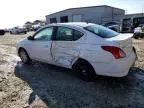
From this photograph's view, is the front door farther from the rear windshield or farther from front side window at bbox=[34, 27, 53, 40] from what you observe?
the rear windshield

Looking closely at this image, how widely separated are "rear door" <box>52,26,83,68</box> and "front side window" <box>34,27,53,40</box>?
0.37 meters

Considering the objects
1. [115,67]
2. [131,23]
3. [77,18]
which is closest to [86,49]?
[115,67]

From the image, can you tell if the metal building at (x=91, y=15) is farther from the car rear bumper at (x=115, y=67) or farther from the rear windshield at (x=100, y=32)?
the car rear bumper at (x=115, y=67)

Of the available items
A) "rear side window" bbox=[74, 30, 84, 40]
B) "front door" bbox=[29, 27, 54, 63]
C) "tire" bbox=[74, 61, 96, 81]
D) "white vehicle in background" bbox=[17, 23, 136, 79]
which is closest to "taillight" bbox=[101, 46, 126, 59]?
"white vehicle in background" bbox=[17, 23, 136, 79]

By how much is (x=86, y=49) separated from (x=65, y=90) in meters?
1.21

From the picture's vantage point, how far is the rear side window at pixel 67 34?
5.89m

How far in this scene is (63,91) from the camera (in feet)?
17.3

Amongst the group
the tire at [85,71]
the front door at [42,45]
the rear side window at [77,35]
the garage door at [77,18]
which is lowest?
the tire at [85,71]

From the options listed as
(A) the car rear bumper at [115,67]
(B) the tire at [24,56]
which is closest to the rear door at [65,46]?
(A) the car rear bumper at [115,67]

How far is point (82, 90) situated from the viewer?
5285 mm

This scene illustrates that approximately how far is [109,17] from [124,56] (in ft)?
131

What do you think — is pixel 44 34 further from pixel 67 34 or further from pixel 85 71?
pixel 85 71

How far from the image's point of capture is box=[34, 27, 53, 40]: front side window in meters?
6.72

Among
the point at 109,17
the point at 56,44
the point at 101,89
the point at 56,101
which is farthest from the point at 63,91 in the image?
the point at 109,17
